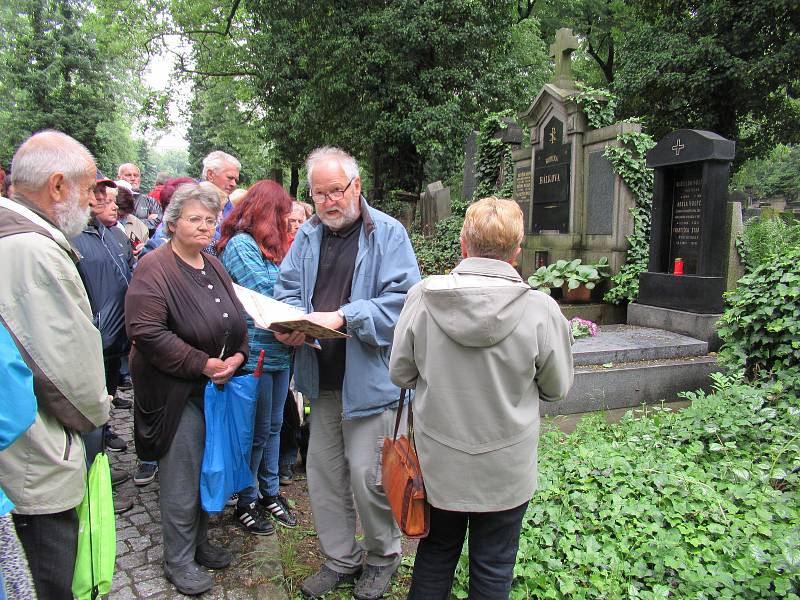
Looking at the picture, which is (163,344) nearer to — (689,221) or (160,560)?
(160,560)

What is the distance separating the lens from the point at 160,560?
2932 millimetres

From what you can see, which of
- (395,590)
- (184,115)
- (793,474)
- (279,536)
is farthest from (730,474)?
(184,115)

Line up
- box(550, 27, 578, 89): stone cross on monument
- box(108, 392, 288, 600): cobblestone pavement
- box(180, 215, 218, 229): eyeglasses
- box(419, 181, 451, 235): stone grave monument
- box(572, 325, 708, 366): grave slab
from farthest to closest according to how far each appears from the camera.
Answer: box(419, 181, 451, 235): stone grave monument < box(550, 27, 578, 89): stone cross on monument < box(572, 325, 708, 366): grave slab < box(180, 215, 218, 229): eyeglasses < box(108, 392, 288, 600): cobblestone pavement

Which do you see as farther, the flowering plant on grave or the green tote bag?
the flowering plant on grave

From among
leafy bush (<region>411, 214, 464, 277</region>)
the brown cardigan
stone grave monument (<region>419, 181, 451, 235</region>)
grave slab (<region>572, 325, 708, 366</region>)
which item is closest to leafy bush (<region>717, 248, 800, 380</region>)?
grave slab (<region>572, 325, 708, 366</region>)

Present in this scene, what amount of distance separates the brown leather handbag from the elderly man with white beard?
107cm

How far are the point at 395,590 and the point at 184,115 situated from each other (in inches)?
986

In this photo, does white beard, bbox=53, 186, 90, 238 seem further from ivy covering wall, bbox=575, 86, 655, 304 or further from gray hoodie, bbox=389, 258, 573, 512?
ivy covering wall, bbox=575, 86, 655, 304

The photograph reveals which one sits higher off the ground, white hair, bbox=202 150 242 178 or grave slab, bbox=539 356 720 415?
white hair, bbox=202 150 242 178

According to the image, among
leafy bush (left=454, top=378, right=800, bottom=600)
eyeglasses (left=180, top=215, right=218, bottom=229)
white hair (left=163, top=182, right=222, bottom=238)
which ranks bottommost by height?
leafy bush (left=454, top=378, right=800, bottom=600)

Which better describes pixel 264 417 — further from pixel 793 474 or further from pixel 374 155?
pixel 374 155

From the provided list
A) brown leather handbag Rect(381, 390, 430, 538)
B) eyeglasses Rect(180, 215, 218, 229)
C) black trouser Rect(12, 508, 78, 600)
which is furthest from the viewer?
eyeglasses Rect(180, 215, 218, 229)

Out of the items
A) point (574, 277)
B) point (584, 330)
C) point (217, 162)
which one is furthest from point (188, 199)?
point (574, 277)

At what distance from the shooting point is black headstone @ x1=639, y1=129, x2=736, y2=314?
6.52 metres
